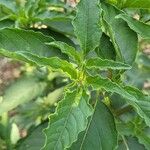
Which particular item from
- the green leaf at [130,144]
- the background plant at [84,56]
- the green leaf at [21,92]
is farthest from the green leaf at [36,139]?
the green leaf at [130,144]

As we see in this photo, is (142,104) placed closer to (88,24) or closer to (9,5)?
(88,24)

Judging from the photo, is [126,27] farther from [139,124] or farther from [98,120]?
[139,124]

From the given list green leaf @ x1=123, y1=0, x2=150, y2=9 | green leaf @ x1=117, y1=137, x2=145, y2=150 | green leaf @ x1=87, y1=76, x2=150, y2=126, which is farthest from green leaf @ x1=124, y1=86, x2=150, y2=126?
green leaf @ x1=117, y1=137, x2=145, y2=150

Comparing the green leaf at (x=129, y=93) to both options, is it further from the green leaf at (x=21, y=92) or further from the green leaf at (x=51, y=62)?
the green leaf at (x=21, y=92)

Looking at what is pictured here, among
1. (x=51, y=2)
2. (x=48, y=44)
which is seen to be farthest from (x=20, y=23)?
(x=48, y=44)

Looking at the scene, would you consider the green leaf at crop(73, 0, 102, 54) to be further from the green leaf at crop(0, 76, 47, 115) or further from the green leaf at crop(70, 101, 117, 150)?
the green leaf at crop(0, 76, 47, 115)

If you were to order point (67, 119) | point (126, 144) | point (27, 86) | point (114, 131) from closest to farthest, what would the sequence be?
1. point (67, 119)
2. point (114, 131)
3. point (126, 144)
4. point (27, 86)
